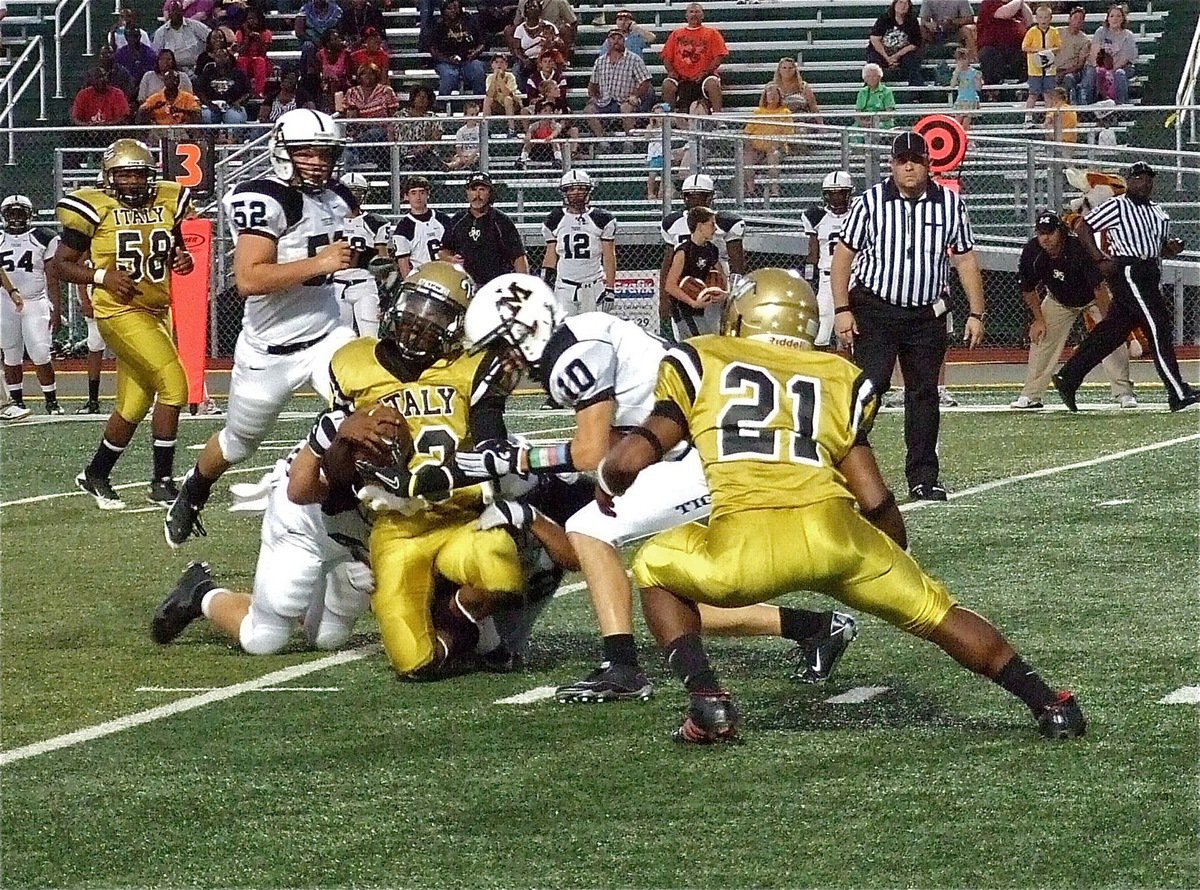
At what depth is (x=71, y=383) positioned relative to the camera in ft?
57.8

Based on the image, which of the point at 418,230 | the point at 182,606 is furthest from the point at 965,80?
the point at 182,606

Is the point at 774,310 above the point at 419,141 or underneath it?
above

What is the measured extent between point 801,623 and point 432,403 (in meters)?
1.17

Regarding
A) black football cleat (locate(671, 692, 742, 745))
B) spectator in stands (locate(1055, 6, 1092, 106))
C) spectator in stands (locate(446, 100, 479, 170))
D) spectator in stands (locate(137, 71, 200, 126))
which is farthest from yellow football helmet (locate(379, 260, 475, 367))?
spectator in stands (locate(137, 71, 200, 126))

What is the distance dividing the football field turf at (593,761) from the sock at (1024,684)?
0.11 m

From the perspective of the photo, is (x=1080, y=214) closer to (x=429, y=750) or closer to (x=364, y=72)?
(x=364, y=72)

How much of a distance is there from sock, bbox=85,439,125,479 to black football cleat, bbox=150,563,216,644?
11.4ft

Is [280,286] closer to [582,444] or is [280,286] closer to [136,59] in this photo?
[582,444]

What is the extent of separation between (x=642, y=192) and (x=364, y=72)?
2.98 meters

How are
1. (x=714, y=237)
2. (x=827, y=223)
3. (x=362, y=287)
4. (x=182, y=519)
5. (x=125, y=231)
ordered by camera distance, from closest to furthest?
(x=182, y=519) < (x=125, y=231) < (x=827, y=223) < (x=714, y=237) < (x=362, y=287)

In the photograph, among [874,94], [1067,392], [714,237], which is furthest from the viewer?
[874,94]

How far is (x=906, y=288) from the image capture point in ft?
31.0

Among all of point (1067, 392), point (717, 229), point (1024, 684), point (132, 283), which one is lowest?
point (1067, 392)

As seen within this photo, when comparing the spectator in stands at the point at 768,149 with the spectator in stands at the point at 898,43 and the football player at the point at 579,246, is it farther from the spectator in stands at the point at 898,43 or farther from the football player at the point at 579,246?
the spectator in stands at the point at 898,43
